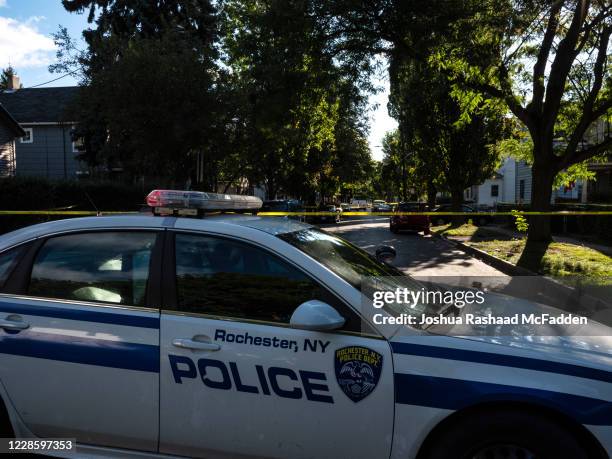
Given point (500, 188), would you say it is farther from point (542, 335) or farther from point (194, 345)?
point (194, 345)

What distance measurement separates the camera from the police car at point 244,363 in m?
2.32

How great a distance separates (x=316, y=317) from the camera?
2.40 m

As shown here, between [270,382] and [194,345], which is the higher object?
[194,345]

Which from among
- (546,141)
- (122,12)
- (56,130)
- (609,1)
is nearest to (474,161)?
(546,141)

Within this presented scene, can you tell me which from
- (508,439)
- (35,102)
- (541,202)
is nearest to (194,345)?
(508,439)

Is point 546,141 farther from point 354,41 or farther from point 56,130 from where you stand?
point 56,130

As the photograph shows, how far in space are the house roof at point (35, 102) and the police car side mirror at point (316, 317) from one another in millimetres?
34449

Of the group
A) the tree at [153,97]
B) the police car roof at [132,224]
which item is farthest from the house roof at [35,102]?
the police car roof at [132,224]

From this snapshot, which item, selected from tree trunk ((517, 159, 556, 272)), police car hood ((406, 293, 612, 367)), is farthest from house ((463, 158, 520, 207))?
→ police car hood ((406, 293, 612, 367))

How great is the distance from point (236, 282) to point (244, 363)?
0.47 m

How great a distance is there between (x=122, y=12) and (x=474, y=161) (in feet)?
Result: 64.4

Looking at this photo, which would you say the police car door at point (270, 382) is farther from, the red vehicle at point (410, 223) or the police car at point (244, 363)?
the red vehicle at point (410, 223)

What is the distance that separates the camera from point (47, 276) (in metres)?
2.93

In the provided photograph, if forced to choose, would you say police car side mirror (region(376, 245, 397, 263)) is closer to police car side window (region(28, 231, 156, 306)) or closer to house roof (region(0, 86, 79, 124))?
police car side window (region(28, 231, 156, 306))
